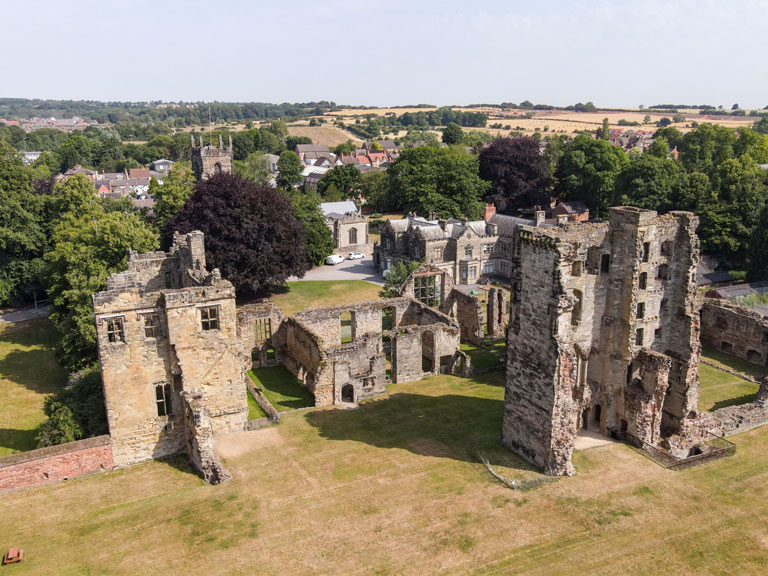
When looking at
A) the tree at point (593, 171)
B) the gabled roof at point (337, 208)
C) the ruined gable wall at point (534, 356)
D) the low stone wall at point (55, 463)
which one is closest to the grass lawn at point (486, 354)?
the ruined gable wall at point (534, 356)

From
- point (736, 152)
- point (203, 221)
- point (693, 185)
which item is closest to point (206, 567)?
point (203, 221)

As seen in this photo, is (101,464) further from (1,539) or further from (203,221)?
(203,221)

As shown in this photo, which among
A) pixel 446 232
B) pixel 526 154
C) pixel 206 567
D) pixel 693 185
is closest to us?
pixel 206 567

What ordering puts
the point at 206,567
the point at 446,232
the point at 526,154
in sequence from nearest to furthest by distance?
the point at 206,567, the point at 446,232, the point at 526,154

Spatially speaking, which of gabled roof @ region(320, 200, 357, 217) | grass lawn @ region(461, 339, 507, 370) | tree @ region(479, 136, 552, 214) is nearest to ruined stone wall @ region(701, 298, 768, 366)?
grass lawn @ region(461, 339, 507, 370)

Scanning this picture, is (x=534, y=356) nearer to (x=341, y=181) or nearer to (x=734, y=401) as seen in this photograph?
(x=734, y=401)

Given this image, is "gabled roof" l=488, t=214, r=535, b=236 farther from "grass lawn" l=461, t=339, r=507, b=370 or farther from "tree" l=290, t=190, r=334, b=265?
"grass lawn" l=461, t=339, r=507, b=370
